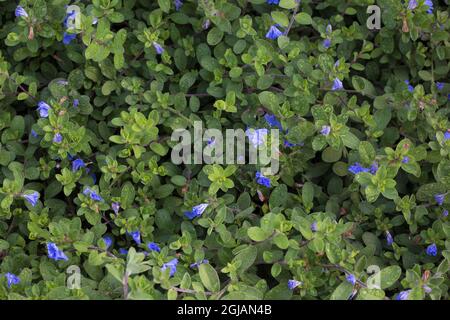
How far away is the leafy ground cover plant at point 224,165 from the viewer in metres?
2.72

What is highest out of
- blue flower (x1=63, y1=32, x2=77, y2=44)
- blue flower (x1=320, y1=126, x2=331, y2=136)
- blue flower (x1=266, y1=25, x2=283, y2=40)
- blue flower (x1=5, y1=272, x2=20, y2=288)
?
blue flower (x1=266, y1=25, x2=283, y2=40)

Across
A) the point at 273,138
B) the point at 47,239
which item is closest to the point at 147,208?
the point at 47,239

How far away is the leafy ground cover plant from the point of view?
2.72m

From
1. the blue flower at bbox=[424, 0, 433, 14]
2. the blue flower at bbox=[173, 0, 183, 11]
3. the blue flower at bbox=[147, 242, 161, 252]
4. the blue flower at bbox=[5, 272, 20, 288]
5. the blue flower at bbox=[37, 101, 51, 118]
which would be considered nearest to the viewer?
the blue flower at bbox=[5, 272, 20, 288]

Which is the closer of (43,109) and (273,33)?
(43,109)

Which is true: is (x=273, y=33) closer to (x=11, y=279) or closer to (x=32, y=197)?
(x=32, y=197)

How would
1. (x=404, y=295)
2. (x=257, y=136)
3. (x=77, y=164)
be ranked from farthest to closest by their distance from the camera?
1. (x=77, y=164)
2. (x=257, y=136)
3. (x=404, y=295)

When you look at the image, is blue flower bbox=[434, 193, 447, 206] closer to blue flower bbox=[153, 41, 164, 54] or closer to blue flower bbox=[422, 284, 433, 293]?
blue flower bbox=[422, 284, 433, 293]

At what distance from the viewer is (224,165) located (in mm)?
3080

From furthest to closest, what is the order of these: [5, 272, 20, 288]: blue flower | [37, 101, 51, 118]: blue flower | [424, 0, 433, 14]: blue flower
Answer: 1. [424, 0, 433, 14]: blue flower
2. [37, 101, 51, 118]: blue flower
3. [5, 272, 20, 288]: blue flower

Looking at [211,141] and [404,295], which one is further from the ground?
[211,141]

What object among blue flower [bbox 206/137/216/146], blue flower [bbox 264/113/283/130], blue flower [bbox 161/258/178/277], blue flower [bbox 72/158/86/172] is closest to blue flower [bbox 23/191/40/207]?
blue flower [bbox 72/158/86/172]

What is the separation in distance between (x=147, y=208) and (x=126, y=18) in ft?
3.41

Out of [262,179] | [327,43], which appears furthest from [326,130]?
[327,43]
